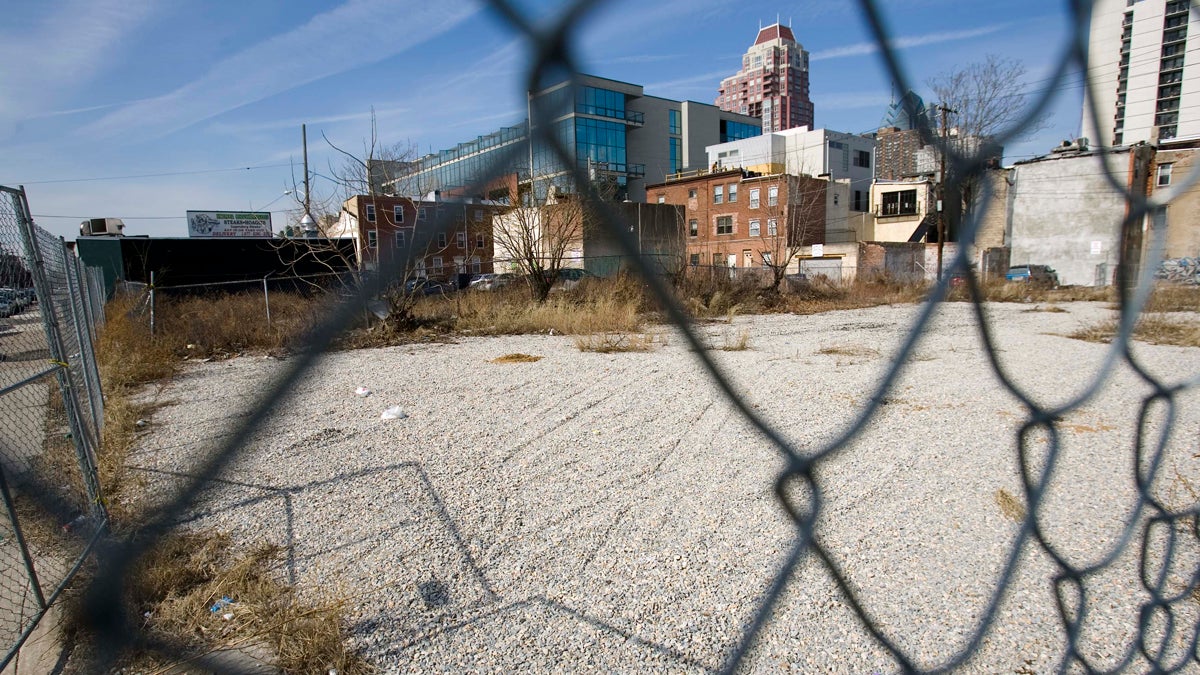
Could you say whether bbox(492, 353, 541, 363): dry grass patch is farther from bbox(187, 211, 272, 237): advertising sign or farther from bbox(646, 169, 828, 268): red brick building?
bbox(187, 211, 272, 237): advertising sign

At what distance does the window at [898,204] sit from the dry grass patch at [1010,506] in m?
33.5

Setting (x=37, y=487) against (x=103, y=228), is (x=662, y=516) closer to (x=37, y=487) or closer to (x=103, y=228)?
(x=37, y=487)

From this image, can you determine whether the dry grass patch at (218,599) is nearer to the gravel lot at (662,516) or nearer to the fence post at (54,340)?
the gravel lot at (662,516)

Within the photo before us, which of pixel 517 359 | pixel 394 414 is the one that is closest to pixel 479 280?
pixel 517 359

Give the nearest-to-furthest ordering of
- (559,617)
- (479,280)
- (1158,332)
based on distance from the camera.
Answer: (559,617)
(1158,332)
(479,280)

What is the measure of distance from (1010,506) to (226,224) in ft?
141

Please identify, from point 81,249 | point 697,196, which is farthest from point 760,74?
point 81,249

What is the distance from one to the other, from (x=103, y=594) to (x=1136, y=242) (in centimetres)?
159

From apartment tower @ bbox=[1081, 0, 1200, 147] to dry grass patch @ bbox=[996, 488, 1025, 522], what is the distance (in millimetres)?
1893

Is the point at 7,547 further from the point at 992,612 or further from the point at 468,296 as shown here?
the point at 468,296

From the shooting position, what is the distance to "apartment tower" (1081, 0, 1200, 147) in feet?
3.03

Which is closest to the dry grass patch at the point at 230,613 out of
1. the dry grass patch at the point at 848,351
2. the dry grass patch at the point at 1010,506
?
the dry grass patch at the point at 1010,506

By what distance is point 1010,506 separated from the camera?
318 centimetres

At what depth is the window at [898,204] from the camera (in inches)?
1307
